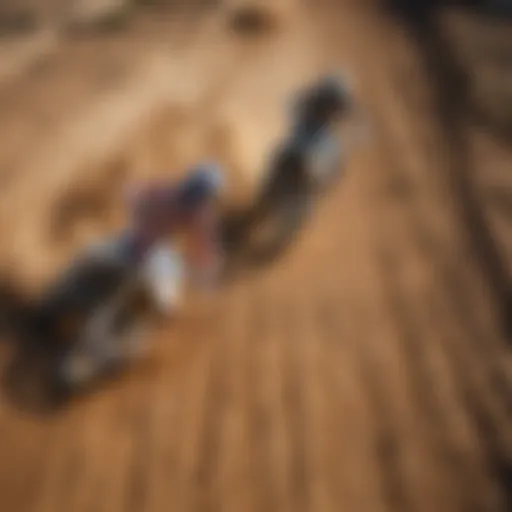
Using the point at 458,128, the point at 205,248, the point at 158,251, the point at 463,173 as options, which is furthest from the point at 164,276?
the point at 458,128

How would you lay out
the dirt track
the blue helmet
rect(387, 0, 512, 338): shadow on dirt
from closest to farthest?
the dirt track, the blue helmet, rect(387, 0, 512, 338): shadow on dirt

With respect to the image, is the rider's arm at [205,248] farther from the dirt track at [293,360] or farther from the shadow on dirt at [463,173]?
the shadow on dirt at [463,173]

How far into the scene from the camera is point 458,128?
187cm

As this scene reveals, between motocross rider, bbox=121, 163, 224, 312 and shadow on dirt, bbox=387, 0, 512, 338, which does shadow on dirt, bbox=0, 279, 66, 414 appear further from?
shadow on dirt, bbox=387, 0, 512, 338

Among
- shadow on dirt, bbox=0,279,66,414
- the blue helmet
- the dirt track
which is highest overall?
the blue helmet

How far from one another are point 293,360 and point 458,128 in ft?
2.73

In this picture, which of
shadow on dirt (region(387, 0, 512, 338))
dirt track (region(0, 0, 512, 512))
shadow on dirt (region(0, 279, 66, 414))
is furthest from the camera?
shadow on dirt (region(387, 0, 512, 338))

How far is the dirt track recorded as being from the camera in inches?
42.8

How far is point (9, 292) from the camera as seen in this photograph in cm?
141

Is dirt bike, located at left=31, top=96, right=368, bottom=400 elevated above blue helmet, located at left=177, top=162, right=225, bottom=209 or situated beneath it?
situated beneath

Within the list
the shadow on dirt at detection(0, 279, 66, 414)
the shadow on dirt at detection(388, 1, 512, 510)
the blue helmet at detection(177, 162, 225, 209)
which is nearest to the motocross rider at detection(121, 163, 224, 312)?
the blue helmet at detection(177, 162, 225, 209)

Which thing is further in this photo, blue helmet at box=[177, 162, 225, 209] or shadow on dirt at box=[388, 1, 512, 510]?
blue helmet at box=[177, 162, 225, 209]

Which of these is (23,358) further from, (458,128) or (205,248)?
(458,128)

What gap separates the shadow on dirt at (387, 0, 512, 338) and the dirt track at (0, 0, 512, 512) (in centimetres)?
2
